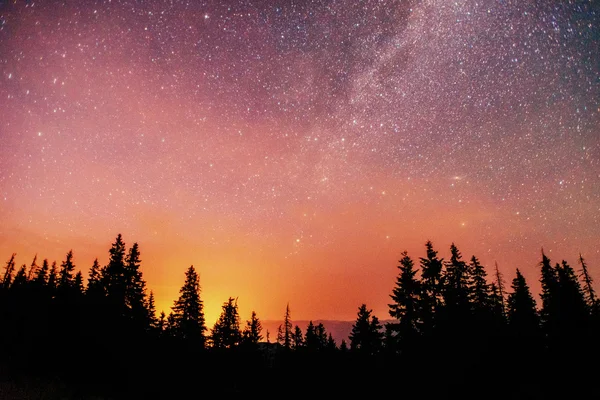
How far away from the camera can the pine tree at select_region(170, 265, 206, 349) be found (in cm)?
4112

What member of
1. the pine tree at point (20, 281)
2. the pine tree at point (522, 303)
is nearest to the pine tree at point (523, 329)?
the pine tree at point (522, 303)

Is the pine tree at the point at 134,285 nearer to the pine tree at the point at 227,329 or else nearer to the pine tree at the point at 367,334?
the pine tree at the point at 227,329

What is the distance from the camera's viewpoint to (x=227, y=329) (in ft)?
153

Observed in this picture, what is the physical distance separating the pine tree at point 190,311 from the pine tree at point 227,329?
3.35 meters

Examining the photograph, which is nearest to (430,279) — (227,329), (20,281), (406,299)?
(406,299)

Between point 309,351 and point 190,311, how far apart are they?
17149 millimetres

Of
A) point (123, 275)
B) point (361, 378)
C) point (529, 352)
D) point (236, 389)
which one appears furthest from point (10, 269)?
point (529, 352)

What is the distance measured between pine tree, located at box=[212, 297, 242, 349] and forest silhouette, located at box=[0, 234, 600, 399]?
517 millimetres

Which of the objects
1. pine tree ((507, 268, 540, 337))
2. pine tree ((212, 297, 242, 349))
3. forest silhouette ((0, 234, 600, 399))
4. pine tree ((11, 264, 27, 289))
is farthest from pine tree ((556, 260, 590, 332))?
pine tree ((11, 264, 27, 289))

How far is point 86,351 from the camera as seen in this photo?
79.4 ft

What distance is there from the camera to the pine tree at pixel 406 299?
Answer: 2986 cm

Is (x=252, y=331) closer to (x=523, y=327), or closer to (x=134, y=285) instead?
(x=134, y=285)

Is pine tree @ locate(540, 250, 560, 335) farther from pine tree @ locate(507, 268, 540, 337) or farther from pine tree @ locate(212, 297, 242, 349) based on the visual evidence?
pine tree @ locate(212, 297, 242, 349)

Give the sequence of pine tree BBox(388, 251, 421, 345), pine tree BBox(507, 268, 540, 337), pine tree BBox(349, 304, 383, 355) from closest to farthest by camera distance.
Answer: pine tree BBox(388, 251, 421, 345), pine tree BBox(507, 268, 540, 337), pine tree BBox(349, 304, 383, 355)
